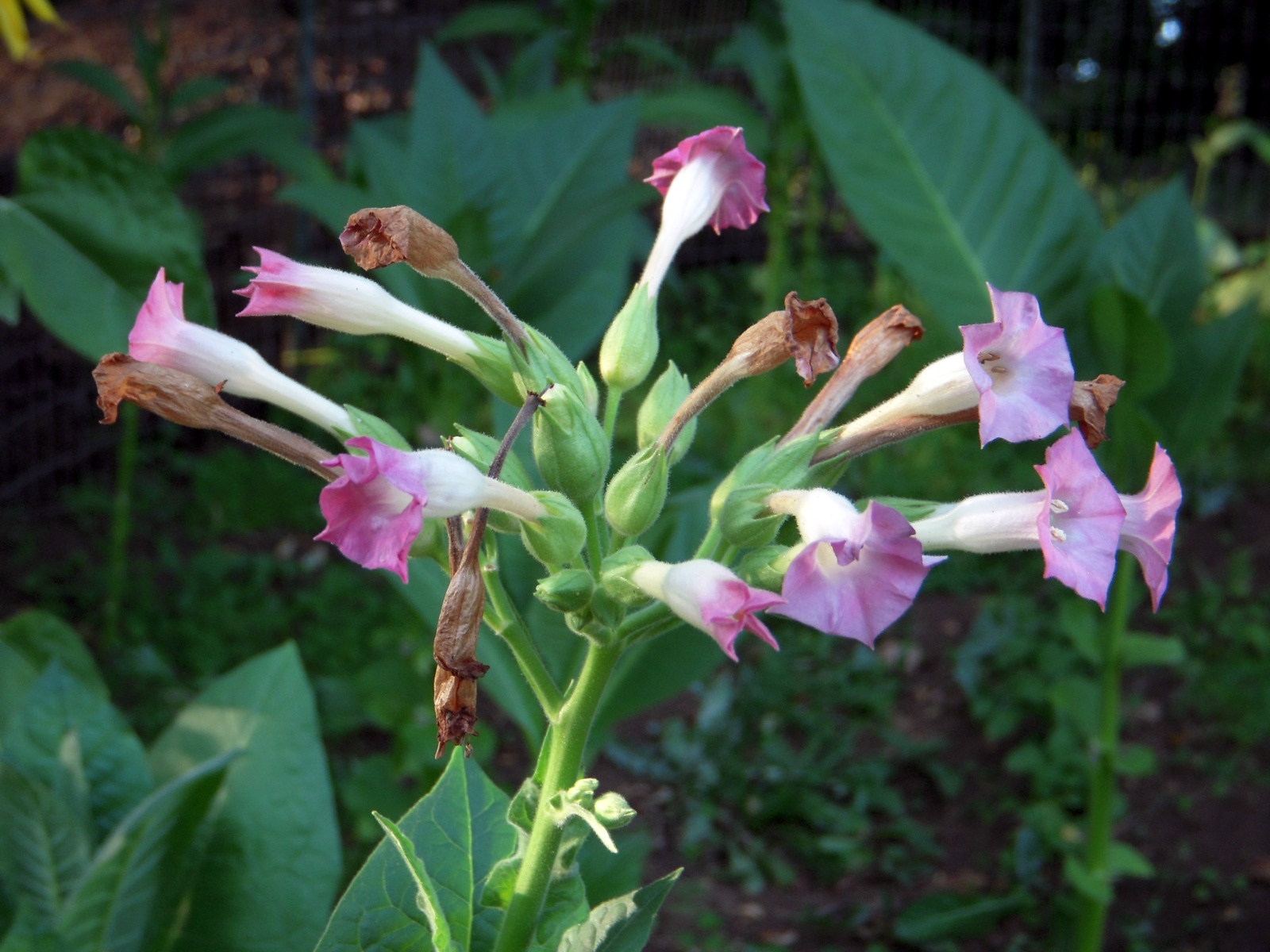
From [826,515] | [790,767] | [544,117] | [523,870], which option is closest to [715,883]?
[790,767]

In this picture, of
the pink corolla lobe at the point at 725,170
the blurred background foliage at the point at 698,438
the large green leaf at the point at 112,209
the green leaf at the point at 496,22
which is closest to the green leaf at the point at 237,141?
the blurred background foliage at the point at 698,438

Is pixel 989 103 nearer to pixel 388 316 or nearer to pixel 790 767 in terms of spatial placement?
pixel 388 316

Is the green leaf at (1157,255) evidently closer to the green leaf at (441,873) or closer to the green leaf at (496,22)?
the green leaf at (441,873)

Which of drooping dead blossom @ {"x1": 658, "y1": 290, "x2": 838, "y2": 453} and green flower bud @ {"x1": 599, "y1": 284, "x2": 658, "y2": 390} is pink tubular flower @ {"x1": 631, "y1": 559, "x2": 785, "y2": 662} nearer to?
drooping dead blossom @ {"x1": 658, "y1": 290, "x2": 838, "y2": 453}

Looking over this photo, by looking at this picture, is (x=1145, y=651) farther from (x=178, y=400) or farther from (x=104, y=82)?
(x=104, y=82)

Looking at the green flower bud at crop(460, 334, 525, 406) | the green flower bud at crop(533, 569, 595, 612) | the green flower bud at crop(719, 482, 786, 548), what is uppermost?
the green flower bud at crop(460, 334, 525, 406)

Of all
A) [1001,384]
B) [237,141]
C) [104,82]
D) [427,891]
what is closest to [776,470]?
[1001,384]

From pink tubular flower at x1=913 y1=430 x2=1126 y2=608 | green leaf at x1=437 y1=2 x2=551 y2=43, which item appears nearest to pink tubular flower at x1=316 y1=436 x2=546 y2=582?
pink tubular flower at x1=913 y1=430 x2=1126 y2=608
